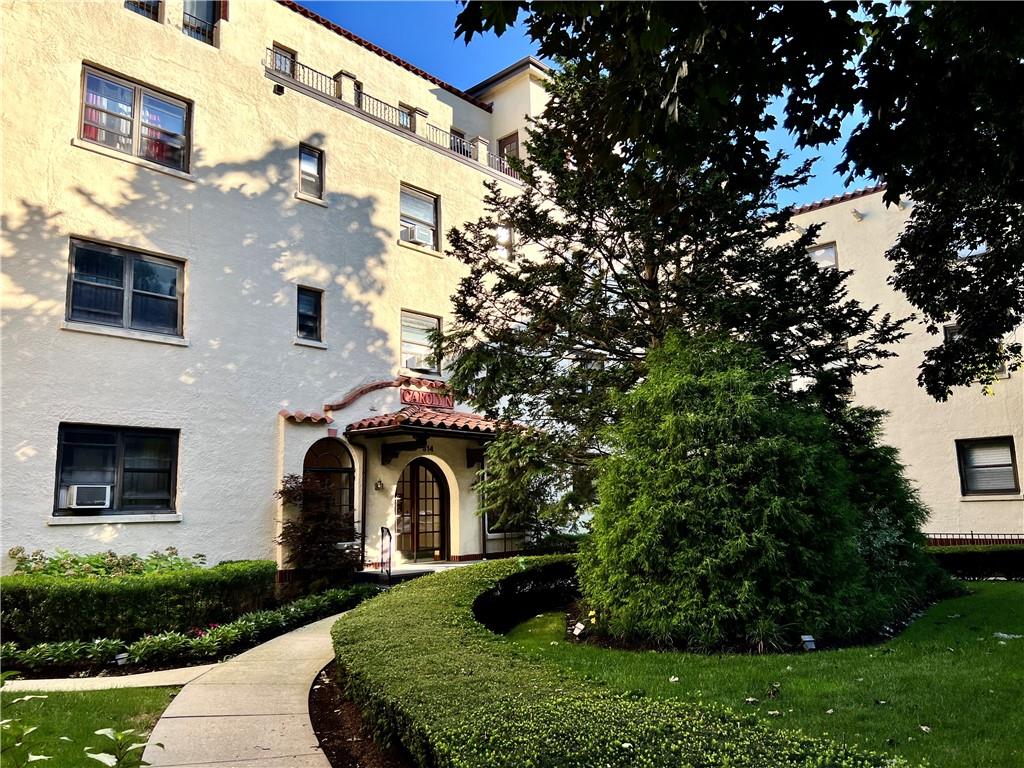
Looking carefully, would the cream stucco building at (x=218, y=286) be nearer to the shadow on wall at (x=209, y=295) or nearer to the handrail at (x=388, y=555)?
the shadow on wall at (x=209, y=295)

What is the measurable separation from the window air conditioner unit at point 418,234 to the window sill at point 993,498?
53.1ft

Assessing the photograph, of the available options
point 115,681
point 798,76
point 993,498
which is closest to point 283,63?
point 115,681

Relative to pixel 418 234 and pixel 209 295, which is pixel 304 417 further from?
pixel 418 234

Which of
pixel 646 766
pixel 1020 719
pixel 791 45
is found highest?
pixel 791 45

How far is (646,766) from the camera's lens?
9.75ft

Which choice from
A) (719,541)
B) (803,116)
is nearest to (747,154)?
(803,116)

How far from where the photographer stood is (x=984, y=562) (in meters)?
14.5

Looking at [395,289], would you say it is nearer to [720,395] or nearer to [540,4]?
[720,395]

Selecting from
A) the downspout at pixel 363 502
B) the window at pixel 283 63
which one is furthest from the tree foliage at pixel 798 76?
the window at pixel 283 63

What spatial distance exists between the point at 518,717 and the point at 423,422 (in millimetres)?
10205

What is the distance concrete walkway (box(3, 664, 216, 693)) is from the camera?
6.63 m

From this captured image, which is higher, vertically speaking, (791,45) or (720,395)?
(791,45)

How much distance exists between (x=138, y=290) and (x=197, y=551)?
4.53 m

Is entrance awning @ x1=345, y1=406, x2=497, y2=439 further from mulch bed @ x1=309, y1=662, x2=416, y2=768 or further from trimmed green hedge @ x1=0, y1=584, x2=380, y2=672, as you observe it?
mulch bed @ x1=309, y1=662, x2=416, y2=768
